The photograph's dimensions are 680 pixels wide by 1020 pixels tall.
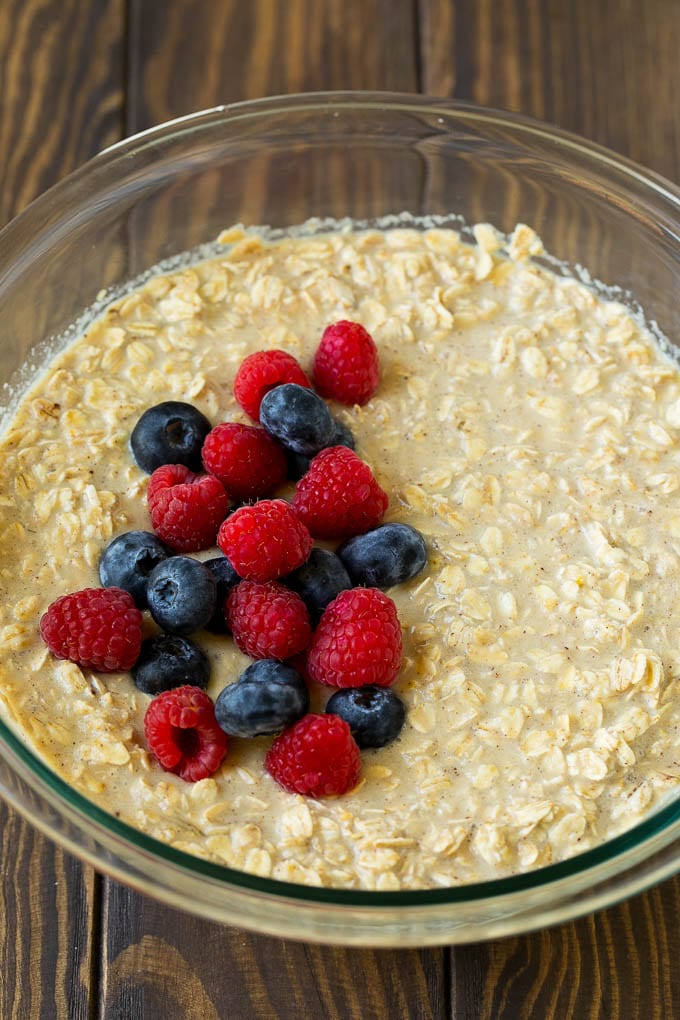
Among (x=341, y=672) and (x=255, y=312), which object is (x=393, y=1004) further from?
(x=255, y=312)

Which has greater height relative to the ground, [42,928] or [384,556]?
[384,556]

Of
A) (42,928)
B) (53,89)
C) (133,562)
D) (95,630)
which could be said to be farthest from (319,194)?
(42,928)

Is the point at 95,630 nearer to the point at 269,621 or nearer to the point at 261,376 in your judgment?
the point at 269,621

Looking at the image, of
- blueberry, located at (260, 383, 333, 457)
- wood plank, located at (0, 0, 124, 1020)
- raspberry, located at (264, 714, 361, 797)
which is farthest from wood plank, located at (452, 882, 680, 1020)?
wood plank, located at (0, 0, 124, 1020)

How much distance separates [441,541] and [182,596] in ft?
1.24

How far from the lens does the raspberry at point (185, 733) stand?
1466 millimetres

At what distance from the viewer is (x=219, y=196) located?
6.72ft

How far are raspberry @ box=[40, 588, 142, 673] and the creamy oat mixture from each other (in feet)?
0.11

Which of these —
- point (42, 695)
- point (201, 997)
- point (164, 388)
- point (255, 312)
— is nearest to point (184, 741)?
point (42, 695)

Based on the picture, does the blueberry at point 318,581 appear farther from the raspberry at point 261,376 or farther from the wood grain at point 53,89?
the wood grain at point 53,89

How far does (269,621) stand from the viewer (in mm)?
1495

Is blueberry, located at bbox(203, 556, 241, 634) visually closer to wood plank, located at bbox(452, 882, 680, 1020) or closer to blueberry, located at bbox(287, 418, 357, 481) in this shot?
blueberry, located at bbox(287, 418, 357, 481)

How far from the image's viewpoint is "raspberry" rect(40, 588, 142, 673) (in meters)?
1.51

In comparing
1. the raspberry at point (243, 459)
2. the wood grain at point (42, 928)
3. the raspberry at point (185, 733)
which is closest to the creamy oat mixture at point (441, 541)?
the raspberry at point (185, 733)
